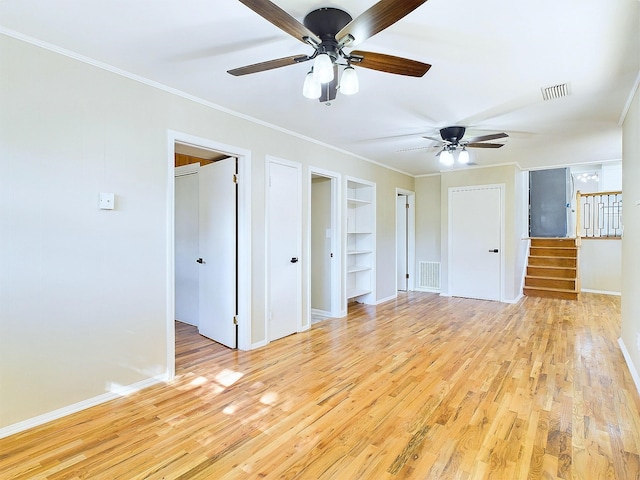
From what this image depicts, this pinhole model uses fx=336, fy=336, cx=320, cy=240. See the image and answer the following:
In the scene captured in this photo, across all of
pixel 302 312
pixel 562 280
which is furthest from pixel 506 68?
pixel 562 280

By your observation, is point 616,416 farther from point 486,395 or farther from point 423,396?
point 423,396

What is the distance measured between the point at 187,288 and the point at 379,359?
2769 millimetres

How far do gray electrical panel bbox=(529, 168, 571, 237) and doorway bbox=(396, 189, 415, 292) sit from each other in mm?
4229

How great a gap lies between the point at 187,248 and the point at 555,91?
4.38 metres

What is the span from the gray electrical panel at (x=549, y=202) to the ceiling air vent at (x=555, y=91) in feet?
22.6

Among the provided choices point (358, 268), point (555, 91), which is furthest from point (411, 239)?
point (555, 91)

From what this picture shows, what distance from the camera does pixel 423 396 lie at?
2.59 metres

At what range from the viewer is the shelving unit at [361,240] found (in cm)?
568

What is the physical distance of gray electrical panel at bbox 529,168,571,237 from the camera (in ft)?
29.3

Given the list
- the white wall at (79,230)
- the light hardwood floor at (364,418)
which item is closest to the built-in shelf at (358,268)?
the light hardwood floor at (364,418)

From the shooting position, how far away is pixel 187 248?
4.54 m

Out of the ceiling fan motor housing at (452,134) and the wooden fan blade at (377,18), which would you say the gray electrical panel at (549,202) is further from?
the wooden fan blade at (377,18)

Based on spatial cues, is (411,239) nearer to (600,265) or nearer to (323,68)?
(600,265)

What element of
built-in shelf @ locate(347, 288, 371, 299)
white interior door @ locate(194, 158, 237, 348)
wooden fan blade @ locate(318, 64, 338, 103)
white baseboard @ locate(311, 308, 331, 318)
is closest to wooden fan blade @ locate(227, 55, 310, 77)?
wooden fan blade @ locate(318, 64, 338, 103)
